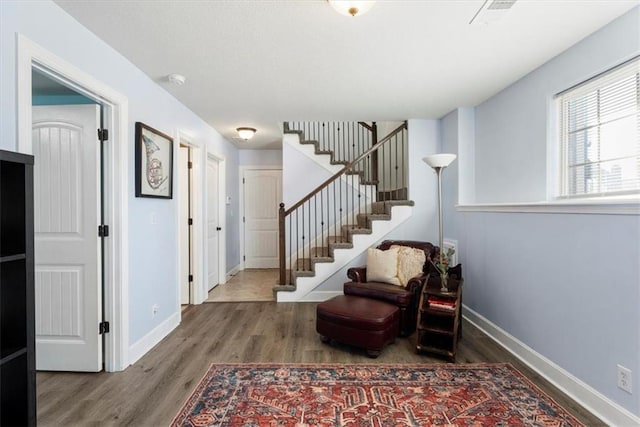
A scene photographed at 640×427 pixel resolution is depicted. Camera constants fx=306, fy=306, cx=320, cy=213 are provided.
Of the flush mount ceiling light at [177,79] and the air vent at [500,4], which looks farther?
the flush mount ceiling light at [177,79]

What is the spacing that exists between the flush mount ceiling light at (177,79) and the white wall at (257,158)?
3351mm

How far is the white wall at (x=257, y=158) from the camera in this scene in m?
6.25

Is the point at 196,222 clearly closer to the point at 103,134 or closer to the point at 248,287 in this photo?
the point at 248,287

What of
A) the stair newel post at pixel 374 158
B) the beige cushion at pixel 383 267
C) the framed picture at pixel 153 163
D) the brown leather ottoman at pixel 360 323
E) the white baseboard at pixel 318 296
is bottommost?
the white baseboard at pixel 318 296

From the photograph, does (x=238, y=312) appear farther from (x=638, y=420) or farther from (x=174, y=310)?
(x=638, y=420)

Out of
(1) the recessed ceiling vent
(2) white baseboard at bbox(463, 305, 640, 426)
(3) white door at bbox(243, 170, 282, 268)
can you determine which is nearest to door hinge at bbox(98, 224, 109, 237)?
(1) the recessed ceiling vent

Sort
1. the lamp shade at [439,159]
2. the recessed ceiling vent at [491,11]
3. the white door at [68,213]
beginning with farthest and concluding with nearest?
the lamp shade at [439,159]
the white door at [68,213]
the recessed ceiling vent at [491,11]

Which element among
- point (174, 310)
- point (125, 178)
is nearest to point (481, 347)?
point (174, 310)

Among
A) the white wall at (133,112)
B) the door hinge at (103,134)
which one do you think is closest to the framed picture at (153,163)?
the white wall at (133,112)

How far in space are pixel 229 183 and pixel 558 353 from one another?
5.06m

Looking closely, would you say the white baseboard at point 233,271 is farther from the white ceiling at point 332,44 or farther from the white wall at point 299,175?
the white ceiling at point 332,44

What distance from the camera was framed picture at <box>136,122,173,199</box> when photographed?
268cm

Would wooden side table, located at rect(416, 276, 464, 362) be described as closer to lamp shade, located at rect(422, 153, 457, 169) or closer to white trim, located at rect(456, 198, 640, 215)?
white trim, located at rect(456, 198, 640, 215)

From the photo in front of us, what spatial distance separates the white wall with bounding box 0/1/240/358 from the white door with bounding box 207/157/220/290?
29.0 inches
